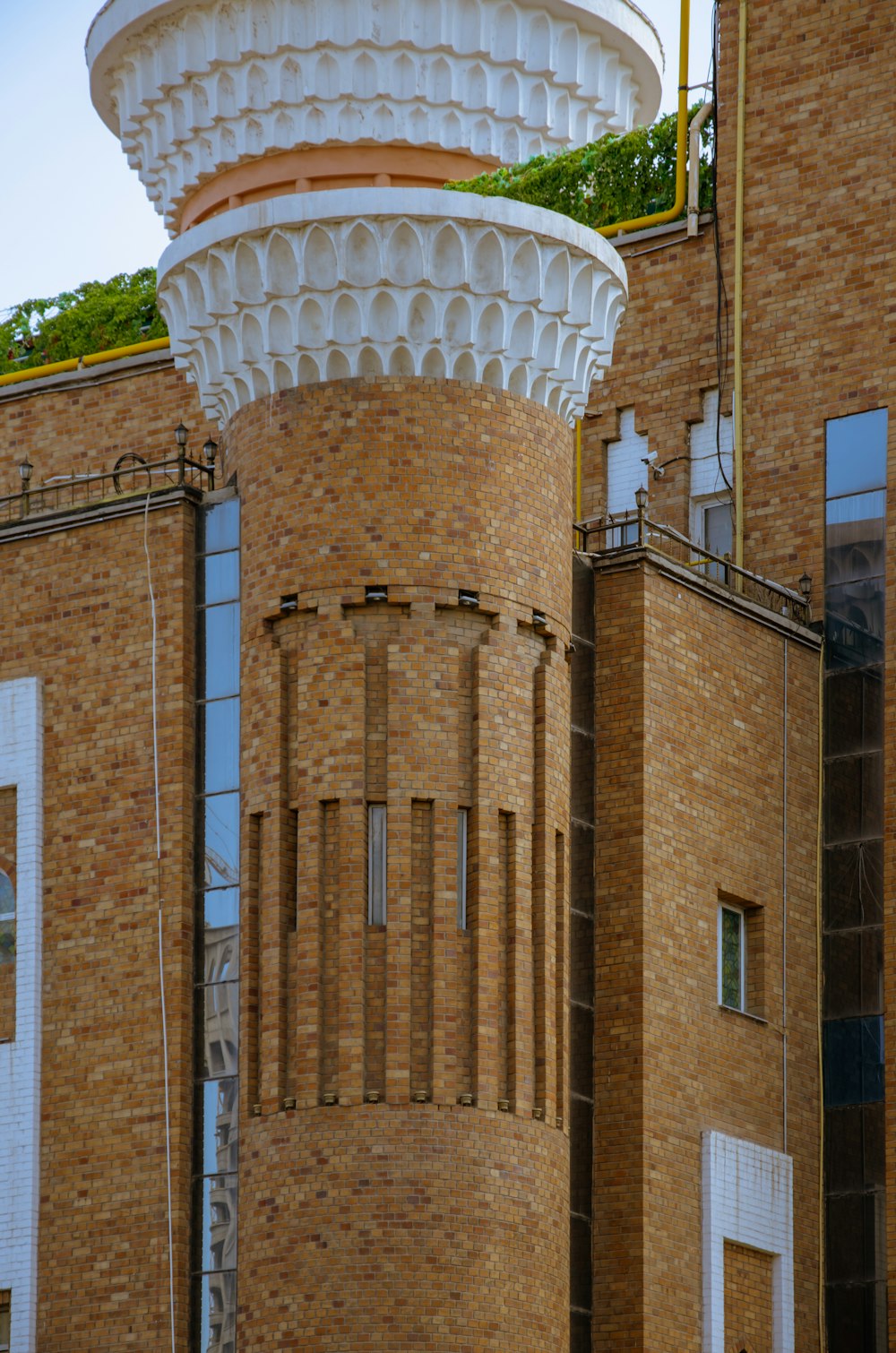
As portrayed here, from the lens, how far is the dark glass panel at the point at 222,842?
2882 cm

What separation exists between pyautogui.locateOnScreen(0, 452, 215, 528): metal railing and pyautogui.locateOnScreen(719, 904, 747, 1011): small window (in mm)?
6749

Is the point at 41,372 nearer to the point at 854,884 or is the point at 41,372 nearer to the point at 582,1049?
the point at 854,884

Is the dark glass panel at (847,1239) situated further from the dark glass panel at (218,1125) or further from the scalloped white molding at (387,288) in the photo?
the scalloped white molding at (387,288)

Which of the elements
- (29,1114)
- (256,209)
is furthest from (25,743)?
(256,209)

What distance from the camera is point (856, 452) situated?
33094mm

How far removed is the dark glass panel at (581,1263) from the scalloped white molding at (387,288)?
25.7 ft

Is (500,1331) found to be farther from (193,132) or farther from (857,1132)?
(193,132)

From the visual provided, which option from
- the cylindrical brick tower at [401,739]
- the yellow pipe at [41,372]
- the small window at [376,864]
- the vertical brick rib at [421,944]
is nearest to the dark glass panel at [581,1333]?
the cylindrical brick tower at [401,739]

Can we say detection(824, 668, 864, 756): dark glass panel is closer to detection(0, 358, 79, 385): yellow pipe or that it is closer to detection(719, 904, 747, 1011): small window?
detection(719, 904, 747, 1011): small window

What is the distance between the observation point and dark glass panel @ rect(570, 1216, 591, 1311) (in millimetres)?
28719

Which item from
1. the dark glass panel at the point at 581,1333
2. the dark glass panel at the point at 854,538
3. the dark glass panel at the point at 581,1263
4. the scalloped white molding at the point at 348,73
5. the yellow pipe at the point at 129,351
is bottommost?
the dark glass panel at the point at 581,1333

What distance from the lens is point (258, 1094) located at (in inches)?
1094

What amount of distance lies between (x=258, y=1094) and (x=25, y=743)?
4.66 meters

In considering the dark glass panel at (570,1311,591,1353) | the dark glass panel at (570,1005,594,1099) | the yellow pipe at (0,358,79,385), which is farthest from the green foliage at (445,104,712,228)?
the dark glass panel at (570,1311,591,1353)
